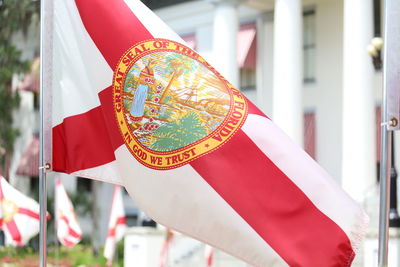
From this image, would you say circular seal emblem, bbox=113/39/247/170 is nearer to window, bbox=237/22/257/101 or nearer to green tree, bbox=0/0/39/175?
window, bbox=237/22/257/101

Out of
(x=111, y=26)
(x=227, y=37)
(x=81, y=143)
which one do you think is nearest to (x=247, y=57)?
(x=227, y=37)

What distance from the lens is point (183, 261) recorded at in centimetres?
2262

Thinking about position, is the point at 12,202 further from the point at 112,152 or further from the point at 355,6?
the point at 355,6

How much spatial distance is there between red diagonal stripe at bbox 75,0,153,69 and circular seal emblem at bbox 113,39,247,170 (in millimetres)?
54

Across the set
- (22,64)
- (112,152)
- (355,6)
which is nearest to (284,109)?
(355,6)

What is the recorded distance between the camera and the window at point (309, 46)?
26656 mm

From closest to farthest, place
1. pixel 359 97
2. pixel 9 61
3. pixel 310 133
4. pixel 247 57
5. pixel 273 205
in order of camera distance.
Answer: pixel 273 205, pixel 359 97, pixel 310 133, pixel 247 57, pixel 9 61

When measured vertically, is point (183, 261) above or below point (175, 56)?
below

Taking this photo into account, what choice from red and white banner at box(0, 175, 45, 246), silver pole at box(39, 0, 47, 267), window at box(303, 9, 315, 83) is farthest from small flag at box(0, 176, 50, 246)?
window at box(303, 9, 315, 83)

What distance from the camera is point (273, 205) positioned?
4.48 m

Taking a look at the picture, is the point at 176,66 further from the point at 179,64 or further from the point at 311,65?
the point at 311,65

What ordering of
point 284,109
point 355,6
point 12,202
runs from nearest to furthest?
point 12,202, point 355,6, point 284,109

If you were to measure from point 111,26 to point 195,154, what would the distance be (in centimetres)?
94

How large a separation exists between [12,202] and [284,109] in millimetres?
10681
